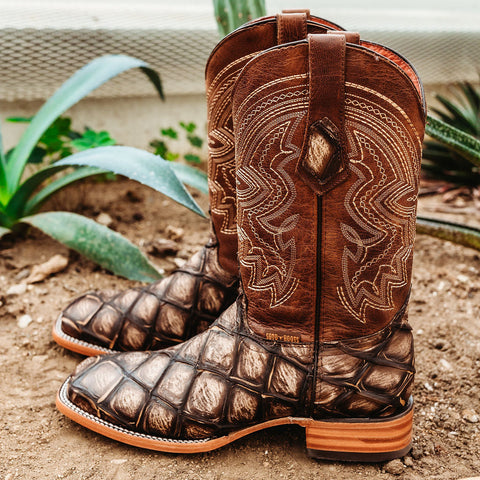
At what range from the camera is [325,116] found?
2.70ft

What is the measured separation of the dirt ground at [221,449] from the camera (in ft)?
3.29

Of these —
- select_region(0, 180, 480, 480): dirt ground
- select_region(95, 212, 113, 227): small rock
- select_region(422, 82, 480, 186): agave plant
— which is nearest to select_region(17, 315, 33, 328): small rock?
select_region(0, 180, 480, 480): dirt ground

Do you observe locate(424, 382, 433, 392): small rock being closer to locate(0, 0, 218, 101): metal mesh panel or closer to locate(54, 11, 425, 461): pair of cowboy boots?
locate(54, 11, 425, 461): pair of cowboy boots

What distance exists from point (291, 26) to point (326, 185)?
342mm

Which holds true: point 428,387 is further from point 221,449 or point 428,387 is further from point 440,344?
point 221,449

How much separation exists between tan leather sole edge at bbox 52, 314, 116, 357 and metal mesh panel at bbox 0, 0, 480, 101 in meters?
1.33

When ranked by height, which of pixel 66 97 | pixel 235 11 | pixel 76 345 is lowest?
pixel 76 345

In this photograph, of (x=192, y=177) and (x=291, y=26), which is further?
(x=192, y=177)

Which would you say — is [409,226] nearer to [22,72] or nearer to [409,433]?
[409,433]

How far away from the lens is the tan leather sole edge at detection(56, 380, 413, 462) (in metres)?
0.98

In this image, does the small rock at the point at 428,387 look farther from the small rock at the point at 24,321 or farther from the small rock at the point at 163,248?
the small rock at the point at 24,321

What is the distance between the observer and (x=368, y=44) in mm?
960

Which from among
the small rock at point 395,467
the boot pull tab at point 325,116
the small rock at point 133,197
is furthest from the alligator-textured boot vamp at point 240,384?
the small rock at point 133,197

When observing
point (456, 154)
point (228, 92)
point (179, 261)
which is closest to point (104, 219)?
point (179, 261)
